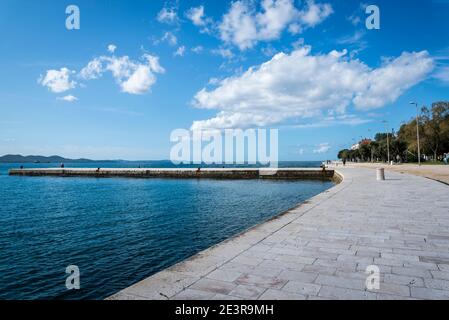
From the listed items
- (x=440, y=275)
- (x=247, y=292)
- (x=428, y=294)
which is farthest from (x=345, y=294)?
(x=440, y=275)

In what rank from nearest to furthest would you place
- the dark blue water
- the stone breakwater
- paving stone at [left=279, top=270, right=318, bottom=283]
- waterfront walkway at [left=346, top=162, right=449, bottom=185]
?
1. paving stone at [left=279, top=270, right=318, bottom=283]
2. the dark blue water
3. waterfront walkway at [left=346, top=162, right=449, bottom=185]
4. the stone breakwater

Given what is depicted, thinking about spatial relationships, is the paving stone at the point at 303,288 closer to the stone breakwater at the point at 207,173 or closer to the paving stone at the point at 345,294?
the paving stone at the point at 345,294

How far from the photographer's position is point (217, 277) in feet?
15.5

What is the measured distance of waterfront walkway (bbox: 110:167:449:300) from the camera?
418cm

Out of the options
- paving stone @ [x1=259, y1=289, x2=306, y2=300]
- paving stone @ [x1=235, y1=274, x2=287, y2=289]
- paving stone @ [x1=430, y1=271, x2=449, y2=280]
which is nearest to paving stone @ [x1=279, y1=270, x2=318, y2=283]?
paving stone @ [x1=235, y1=274, x2=287, y2=289]

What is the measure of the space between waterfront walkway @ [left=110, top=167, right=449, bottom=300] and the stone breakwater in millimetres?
32454

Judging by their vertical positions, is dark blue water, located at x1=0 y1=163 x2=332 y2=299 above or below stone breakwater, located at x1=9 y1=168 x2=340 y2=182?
below

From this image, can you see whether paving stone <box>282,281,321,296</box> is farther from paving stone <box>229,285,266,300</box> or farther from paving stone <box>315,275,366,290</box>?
paving stone <box>229,285,266,300</box>

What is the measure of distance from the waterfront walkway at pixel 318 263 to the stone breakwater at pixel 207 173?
106 feet

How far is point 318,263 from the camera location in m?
5.37

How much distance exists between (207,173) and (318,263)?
5016 cm

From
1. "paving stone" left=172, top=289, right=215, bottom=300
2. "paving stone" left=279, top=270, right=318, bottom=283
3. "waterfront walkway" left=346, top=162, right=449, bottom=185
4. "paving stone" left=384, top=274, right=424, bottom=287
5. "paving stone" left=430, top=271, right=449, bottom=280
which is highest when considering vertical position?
"waterfront walkway" left=346, top=162, right=449, bottom=185
